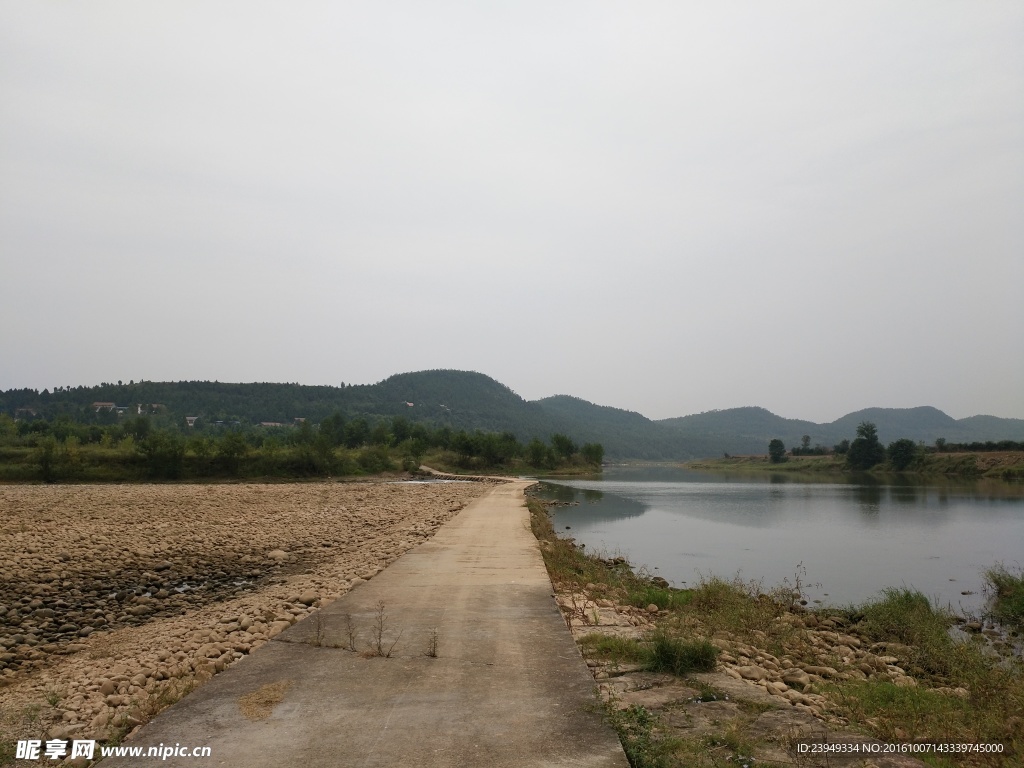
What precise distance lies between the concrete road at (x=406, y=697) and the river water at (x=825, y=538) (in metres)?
11.3

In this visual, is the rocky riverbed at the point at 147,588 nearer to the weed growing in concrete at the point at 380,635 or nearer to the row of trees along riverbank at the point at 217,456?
the weed growing in concrete at the point at 380,635

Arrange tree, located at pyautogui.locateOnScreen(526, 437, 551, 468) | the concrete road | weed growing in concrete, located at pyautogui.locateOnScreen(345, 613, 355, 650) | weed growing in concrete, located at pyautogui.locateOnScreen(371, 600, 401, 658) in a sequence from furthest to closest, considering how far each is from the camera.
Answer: tree, located at pyautogui.locateOnScreen(526, 437, 551, 468)
weed growing in concrete, located at pyautogui.locateOnScreen(345, 613, 355, 650)
weed growing in concrete, located at pyautogui.locateOnScreen(371, 600, 401, 658)
the concrete road

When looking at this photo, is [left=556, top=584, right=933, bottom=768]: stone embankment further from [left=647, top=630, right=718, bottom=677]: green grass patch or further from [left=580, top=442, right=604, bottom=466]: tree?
[left=580, top=442, right=604, bottom=466]: tree

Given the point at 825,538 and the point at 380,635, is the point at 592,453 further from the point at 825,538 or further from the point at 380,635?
the point at 380,635

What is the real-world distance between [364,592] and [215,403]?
149696 mm

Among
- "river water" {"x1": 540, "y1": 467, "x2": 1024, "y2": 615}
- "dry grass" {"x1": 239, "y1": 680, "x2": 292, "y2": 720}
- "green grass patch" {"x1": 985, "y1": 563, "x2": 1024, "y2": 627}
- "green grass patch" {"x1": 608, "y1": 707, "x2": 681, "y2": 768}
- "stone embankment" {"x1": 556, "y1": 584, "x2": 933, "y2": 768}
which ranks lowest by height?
"river water" {"x1": 540, "y1": 467, "x2": 1024, "y2": 615}

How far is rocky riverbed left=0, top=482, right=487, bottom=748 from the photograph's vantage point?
6723mm

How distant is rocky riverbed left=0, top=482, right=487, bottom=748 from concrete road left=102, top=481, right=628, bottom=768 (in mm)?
856

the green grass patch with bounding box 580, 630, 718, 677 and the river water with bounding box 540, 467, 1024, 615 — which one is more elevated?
the green grass patch with bounding box 580, 630, 718, 677

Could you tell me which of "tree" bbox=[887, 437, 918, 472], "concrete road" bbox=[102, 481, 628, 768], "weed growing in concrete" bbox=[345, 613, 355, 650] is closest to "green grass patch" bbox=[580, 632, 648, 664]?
"concrete road" bbox=[102, 481, 628, 768]

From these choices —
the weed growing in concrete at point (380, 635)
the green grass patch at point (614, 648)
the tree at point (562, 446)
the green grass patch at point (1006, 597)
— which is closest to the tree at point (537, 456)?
the tree at point (562, 446)

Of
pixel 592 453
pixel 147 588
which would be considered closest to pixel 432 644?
pixel 147 588

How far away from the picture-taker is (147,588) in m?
14.3

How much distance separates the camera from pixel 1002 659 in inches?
423
